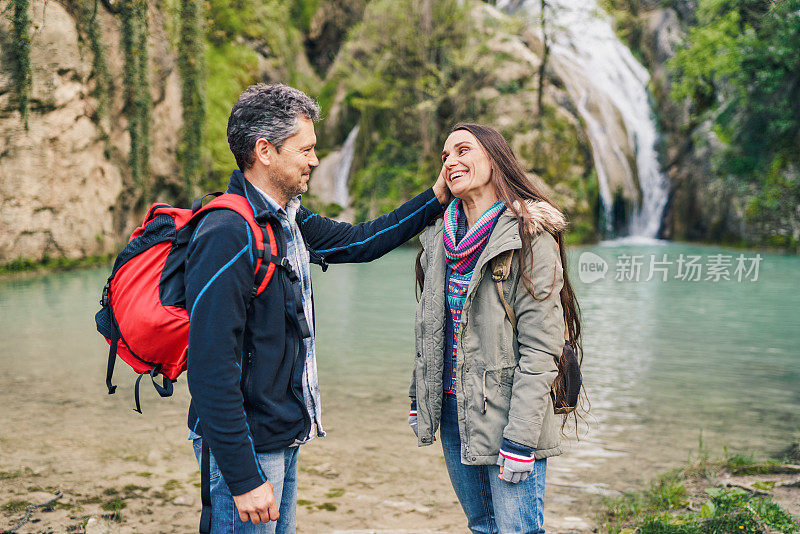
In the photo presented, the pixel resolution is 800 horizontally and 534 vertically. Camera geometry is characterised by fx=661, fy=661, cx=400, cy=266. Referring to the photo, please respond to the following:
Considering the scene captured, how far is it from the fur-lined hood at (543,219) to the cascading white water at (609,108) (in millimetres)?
23278

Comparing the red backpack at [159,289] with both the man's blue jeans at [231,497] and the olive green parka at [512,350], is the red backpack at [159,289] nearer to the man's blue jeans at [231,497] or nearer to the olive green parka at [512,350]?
the man's blue jeans at [231,497]

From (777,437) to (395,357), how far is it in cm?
426

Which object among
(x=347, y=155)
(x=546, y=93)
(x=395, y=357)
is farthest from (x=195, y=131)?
(x=395, y=357)

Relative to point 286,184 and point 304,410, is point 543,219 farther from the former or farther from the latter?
point 304,410

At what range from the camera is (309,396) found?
7.34 ft

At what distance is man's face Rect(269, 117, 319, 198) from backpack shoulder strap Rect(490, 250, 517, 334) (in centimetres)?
73

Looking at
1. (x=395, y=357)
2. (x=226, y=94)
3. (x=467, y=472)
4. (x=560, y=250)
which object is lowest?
(x=395, y=357)

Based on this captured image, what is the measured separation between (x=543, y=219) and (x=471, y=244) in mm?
272

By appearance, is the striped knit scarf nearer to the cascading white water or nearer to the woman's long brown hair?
the woman's long brown hair

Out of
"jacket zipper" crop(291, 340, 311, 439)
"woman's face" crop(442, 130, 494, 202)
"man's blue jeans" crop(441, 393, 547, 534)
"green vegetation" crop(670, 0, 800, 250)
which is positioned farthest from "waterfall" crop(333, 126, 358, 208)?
"jacket zipper" crop(291, 340, 311, 439)

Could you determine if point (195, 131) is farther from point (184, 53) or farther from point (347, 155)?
point (347, 155)

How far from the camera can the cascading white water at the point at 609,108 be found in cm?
2467

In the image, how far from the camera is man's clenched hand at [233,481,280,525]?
1957 mm

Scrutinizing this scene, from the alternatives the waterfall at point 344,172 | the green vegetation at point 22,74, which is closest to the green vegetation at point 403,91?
the waterfall at point 344,172
